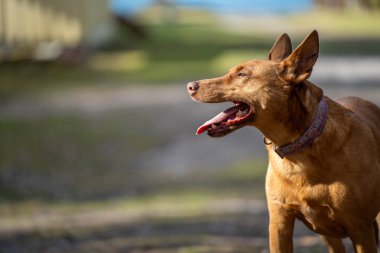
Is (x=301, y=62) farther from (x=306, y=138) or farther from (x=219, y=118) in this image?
(x=219, y=118)

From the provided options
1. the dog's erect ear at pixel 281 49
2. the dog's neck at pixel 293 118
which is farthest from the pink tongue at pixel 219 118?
the dog's erect ear at pixel 281 49

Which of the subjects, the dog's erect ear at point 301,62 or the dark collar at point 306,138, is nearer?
the dog's erect ear at point 301,62

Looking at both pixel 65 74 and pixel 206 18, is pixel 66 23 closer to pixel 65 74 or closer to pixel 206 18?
pixel 65 74

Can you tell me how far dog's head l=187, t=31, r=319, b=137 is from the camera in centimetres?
625

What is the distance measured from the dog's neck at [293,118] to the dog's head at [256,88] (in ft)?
0.07

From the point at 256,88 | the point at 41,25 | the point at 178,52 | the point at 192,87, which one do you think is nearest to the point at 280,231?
the point at 256,88

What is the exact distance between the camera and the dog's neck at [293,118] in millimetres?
6292

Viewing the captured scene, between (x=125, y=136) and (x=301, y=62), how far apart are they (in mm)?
10817

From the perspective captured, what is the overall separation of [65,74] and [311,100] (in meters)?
17.8

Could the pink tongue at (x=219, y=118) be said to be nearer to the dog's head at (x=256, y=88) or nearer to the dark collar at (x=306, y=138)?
the dog's head at (x=256, y=88)

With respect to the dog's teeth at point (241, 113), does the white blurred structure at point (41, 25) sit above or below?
below

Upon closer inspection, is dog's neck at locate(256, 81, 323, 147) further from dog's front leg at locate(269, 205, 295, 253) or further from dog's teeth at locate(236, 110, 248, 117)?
dog's front leg at locate(269, 205, 295, 253)

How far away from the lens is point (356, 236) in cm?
638

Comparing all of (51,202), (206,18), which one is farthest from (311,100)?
(206,18)
